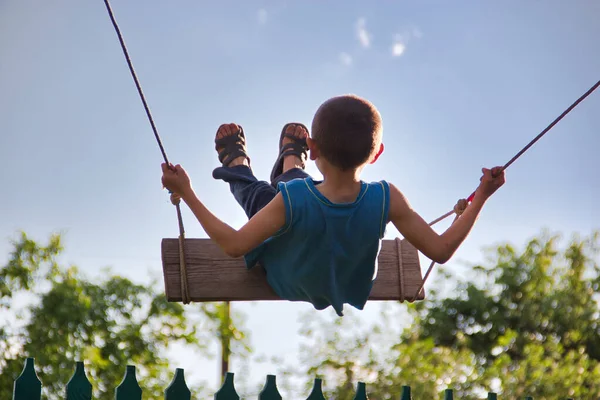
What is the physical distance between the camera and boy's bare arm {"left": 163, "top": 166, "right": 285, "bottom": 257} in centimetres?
255

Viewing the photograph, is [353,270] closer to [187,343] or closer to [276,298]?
[276,298]

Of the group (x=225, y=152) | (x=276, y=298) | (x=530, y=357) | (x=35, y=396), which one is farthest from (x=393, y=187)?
(x=530, y=357)

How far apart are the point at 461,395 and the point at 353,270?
854cm

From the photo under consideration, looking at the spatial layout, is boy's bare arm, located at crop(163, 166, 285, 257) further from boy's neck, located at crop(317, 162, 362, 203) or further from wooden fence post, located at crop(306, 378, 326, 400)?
wooden fence post, located at crop(306, 378, 326, 400)

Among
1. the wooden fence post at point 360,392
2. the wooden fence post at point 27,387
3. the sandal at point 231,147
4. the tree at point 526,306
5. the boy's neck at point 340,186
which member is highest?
the tree at point 526,306

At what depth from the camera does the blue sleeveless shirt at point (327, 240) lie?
265cm

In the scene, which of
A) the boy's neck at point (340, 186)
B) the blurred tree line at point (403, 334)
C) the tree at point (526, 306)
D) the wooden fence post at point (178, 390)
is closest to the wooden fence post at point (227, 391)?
the wooden fence post at point (178, 390)

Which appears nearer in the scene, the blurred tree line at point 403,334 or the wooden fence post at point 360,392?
the wooden fence post at point 360,392

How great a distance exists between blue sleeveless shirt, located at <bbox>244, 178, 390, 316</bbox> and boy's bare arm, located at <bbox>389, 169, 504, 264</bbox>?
0.05 m

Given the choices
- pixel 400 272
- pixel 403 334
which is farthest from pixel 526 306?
pixel 400 272

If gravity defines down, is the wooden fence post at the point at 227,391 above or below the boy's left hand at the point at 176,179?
below

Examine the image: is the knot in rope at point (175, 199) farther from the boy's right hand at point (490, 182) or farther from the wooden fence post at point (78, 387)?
the boy's right hand at point (490, 182)

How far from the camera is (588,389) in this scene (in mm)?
13094

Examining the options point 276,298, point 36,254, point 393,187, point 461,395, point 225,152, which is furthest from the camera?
point 36,254
